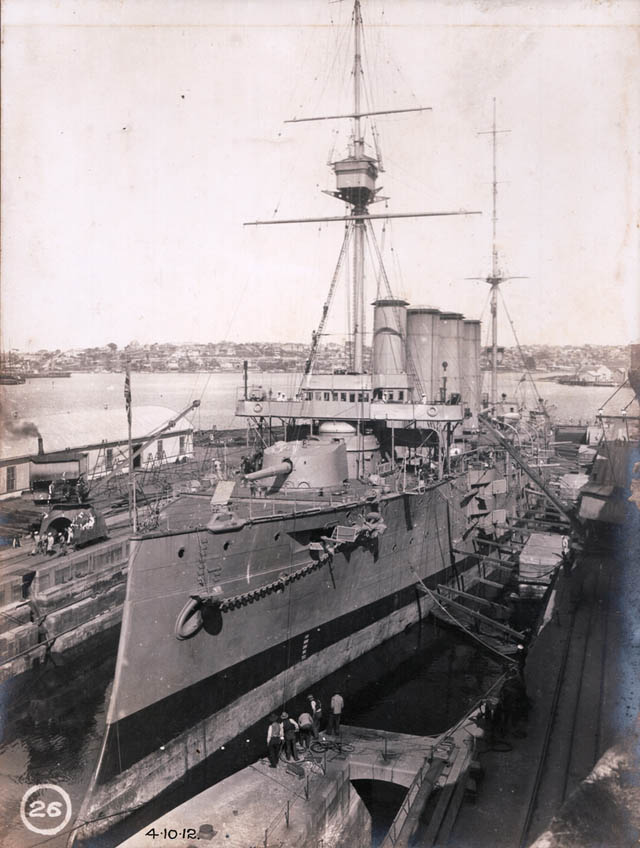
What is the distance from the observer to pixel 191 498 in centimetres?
1520

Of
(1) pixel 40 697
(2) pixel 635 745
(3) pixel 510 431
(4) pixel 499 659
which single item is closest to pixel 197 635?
(1) pixel 40 697

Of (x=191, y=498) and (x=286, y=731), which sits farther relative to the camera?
(x=191, y=498)

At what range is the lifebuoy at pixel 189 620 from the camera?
11.2 m

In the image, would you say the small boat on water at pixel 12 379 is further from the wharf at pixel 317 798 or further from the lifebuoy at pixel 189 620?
the wharf at pixel 317 798

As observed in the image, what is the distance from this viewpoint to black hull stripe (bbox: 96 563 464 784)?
1054cm

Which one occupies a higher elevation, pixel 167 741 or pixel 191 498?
pixel 191 498

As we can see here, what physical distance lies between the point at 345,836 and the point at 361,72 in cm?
1730

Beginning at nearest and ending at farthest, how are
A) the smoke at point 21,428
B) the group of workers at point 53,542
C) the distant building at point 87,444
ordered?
the group of workers at point 53,542 → the distant building at point 87,444 → the smoke at point 21,428

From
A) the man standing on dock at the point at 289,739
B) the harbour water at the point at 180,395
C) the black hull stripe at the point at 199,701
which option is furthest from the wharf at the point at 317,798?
the harbour water at the point at 180,395

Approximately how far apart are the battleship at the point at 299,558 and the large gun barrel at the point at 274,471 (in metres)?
0.06

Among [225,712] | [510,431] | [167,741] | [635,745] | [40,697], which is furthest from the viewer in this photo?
[510,431]

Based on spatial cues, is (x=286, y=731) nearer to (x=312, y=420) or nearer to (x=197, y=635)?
(x=197, y=635)

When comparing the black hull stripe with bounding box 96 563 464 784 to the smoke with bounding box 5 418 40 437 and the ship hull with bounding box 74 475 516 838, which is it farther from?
the smoke with bounding box 5 418 40 437

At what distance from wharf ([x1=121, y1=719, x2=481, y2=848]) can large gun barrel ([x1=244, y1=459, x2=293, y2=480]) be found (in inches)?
216
